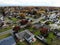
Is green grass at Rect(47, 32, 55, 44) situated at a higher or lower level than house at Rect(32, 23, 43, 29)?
lower

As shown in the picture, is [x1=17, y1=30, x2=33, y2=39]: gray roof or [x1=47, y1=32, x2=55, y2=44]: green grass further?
[x1=17, y1=30, x2=33, y2=39]: gray roof

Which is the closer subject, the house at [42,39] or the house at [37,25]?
the house at [42,39]

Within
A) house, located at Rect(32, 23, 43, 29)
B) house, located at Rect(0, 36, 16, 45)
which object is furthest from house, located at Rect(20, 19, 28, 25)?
house, located at Rect(0, 36, 16, 45)

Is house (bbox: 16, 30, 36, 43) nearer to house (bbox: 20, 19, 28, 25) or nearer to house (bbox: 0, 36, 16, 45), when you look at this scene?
house (bbox: 0, 36, 16, 45)

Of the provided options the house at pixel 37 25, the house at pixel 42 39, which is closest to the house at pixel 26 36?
the house at pixel 42 39

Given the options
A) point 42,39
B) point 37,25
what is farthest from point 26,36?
point 37,25

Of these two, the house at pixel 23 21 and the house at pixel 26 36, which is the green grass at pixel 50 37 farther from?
the house at pixel 23 21

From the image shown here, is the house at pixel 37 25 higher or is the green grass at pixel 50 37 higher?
the house at pixel 37 25

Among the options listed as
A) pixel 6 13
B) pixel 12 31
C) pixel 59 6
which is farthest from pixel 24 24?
pixel 59 6
